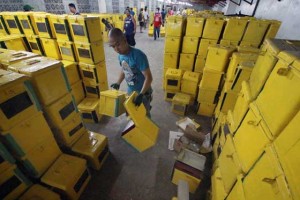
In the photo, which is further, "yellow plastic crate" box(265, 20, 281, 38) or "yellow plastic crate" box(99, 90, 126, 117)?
"yellow plastic crate" box(265, 20, 281, 38)

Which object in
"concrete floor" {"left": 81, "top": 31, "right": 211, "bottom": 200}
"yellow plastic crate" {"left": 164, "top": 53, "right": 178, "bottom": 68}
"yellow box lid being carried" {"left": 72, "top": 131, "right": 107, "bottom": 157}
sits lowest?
"concrete floor" {"left": 81, "top": 31, "right": 211, "bottom": 200}

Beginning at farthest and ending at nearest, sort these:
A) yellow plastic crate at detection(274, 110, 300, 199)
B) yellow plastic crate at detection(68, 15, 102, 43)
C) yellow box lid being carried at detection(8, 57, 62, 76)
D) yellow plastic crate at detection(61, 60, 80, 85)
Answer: yellow plastic crate at detection(61, 60, 80, 85) → yellow plastic crate at detection(68, 15, 102, 43) → yellow box lid being carried at detection(8, 57, 62, 76) → yellow plastic crate at detection(274, 110, 300, 199)

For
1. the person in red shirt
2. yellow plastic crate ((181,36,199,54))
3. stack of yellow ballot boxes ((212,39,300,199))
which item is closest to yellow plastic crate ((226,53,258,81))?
stack of yellow ballot boxes ((212,39,300,199))

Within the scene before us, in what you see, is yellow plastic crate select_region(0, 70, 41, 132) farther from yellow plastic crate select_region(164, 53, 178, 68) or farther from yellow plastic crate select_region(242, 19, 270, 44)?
yellow plastic crate select_region(242, 19, 270, 44)

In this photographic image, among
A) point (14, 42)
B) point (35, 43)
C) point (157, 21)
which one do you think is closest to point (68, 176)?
point (35, 43)

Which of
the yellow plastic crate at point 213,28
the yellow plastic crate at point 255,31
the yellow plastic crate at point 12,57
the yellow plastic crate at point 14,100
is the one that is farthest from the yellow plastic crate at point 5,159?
the yellow plastic crate at point 255,31

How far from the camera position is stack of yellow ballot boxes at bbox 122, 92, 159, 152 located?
6.16ft

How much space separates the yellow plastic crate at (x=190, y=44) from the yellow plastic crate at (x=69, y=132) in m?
2.99

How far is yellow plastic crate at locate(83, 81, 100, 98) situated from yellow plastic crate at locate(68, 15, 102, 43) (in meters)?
0.84

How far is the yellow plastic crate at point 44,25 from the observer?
2938 millimetres

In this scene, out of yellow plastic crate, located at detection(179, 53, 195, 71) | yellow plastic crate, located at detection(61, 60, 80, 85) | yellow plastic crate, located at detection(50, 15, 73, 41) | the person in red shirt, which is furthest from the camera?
the person in red shirt

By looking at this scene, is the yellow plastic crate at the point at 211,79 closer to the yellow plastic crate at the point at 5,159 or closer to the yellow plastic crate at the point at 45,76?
the yellow plastic crate at the point at 45,76

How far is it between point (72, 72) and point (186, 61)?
2674 mm

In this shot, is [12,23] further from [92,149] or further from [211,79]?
[211,79]
